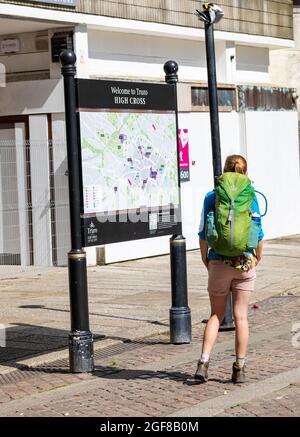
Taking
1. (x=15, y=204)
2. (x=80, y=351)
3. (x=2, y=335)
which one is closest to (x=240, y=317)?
(x=80, y=351)

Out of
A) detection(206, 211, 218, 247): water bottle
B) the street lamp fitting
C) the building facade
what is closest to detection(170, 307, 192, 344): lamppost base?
detection(206, 211, 218, 247): water bottle

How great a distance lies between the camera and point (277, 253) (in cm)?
1958

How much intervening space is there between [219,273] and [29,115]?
32.5ft

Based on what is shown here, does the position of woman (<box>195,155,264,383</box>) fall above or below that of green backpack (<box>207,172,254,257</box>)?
Result: below

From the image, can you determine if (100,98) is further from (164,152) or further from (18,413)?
(18,413)

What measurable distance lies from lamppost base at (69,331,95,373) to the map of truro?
1157mm

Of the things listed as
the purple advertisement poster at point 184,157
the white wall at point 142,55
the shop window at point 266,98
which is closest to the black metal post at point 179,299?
the white wall at point 142,55

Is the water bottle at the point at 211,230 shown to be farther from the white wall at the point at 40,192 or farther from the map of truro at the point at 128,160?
the white wall at the point at 40,192

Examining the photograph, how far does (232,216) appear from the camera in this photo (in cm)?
834

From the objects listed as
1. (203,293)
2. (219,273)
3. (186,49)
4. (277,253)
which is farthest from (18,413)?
(186,49)

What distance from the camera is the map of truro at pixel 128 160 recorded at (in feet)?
31.5

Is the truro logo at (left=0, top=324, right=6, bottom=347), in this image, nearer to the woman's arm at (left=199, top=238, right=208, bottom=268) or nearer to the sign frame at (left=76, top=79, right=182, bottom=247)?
the sign frame at (left=76, top=79, right=182, bottom=247)

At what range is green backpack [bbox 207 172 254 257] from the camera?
8328 millimetres

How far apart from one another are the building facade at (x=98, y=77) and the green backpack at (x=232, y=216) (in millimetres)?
8231
